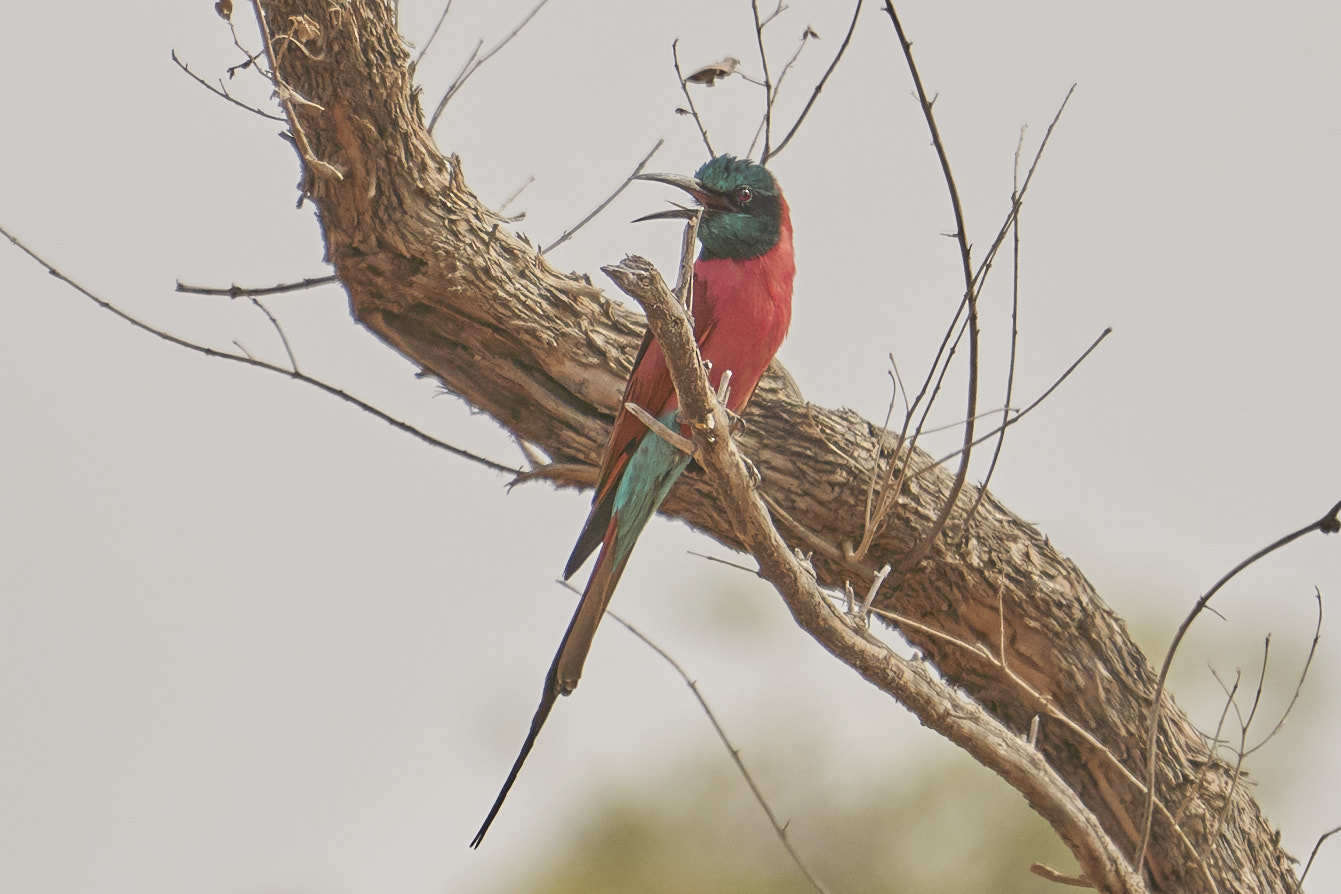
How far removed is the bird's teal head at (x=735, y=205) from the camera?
3418 millimetres

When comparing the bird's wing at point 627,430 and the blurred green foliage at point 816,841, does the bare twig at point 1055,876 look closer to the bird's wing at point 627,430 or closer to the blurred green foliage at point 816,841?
the bird's wing at point 627,430

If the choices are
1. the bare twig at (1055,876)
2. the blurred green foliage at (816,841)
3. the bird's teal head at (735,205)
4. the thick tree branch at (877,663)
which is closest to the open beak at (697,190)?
the bird's teal head at (735,205)

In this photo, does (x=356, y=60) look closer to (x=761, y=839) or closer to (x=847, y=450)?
(x=847, y=450)

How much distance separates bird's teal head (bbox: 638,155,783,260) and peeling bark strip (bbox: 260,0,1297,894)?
1.14 ft

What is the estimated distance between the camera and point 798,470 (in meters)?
3.63

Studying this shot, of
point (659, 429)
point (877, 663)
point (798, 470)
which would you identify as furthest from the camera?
point (798, 470)

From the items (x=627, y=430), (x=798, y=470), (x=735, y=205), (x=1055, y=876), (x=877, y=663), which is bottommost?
(x=1055, y=876)

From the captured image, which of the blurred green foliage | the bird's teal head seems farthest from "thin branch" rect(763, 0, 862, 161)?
Result: the blurred green foliage

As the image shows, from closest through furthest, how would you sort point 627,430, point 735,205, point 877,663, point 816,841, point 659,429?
point 659,429 → point 877,663 → point 627,430 → point 735,205 → point 816,841

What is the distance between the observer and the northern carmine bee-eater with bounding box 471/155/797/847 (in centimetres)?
299

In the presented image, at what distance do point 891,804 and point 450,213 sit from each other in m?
7.01

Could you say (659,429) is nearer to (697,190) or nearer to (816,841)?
(697,190)

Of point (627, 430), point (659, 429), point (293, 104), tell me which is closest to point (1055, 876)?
point (659, 429)

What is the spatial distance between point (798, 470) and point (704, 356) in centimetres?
58
